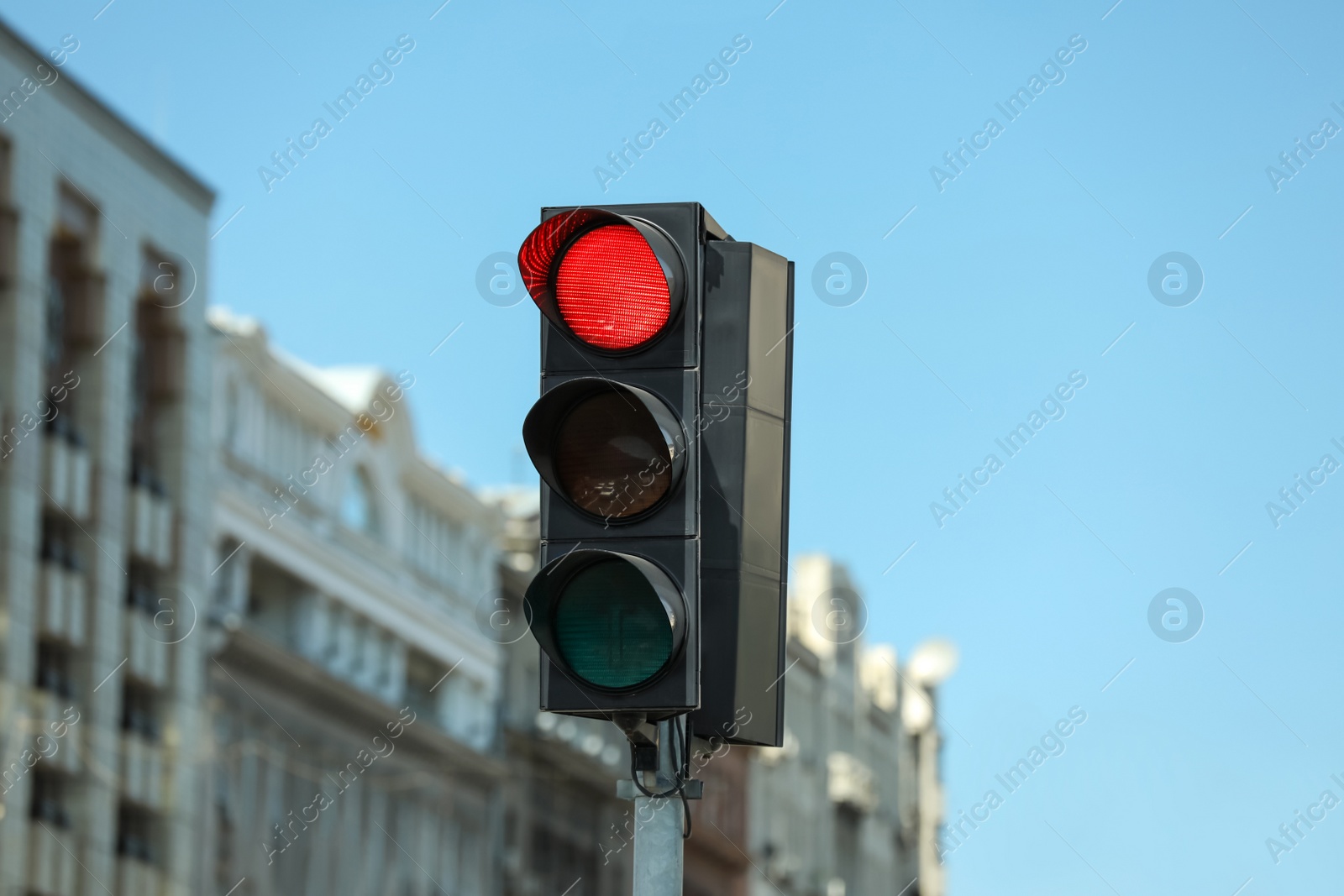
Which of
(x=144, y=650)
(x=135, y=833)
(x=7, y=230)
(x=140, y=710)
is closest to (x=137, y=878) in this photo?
(x=135, y=833)

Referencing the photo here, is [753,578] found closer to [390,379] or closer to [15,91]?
[15,91]

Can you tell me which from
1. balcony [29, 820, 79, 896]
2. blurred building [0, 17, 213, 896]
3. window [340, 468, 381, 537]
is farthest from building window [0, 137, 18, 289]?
window [340, 468, 381, 537]

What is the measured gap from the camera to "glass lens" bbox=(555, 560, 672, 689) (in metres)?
3.57

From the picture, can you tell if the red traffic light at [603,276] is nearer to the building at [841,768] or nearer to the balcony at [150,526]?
the balcony at [150,526]

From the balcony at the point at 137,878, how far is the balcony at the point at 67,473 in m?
6.06

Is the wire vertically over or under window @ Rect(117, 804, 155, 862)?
under

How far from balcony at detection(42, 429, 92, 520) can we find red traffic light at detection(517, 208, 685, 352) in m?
31.0

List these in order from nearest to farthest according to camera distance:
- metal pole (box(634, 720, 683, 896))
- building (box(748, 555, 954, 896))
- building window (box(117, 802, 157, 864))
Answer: metal pole (box(634, 720, 683, 896)) → building window (box(117, 802, 157, 864)) → building (box(748, 555, 954, 896))

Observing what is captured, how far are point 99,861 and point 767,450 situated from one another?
3171cm

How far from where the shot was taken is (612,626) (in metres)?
3.63

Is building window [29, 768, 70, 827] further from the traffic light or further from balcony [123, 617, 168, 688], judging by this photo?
the traffic light

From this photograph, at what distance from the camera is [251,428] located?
38.7 meters

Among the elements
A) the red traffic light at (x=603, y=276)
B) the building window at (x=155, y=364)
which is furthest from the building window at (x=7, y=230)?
the red traffic light at (x=603, y=276)

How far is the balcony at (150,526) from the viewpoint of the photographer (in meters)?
35.3
